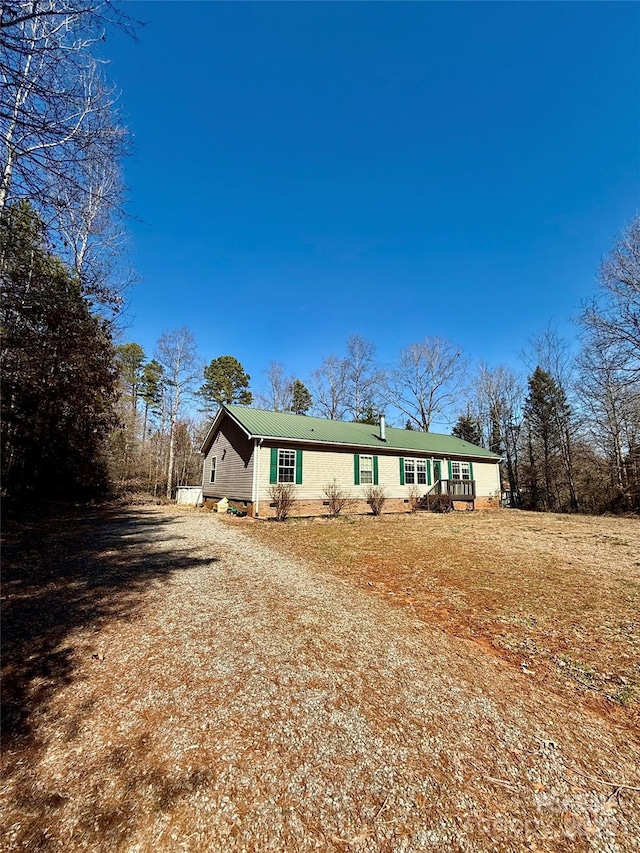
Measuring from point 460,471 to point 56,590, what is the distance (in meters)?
18.9

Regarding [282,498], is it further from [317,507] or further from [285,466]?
[317,507]

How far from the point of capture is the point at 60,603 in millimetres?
4398

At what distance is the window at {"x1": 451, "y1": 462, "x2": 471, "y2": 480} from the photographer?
19.6 meters

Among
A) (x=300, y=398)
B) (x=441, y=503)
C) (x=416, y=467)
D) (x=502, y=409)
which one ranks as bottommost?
(x=441, y=503)

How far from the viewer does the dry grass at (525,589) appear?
3.26 m

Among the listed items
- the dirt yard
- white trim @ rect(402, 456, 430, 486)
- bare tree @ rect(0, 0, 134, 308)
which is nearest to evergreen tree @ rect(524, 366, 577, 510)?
white trim @ rect(402, 456, 430, 486)

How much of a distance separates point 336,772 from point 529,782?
3.54 feet

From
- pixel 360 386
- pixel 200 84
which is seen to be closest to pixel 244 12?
pixel 200 84

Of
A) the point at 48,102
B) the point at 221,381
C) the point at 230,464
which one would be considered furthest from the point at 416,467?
the point at 221,381

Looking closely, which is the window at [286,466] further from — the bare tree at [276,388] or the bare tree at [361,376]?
the bare tree at [276,388]

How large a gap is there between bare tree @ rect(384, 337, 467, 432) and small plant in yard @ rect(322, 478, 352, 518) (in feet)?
49.3

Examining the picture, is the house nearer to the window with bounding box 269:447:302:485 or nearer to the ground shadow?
the window with bounding box 269:447:302:485

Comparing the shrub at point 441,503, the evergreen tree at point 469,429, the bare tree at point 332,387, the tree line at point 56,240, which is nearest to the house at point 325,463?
the shrub at point 441,503

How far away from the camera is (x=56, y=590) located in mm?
4809
